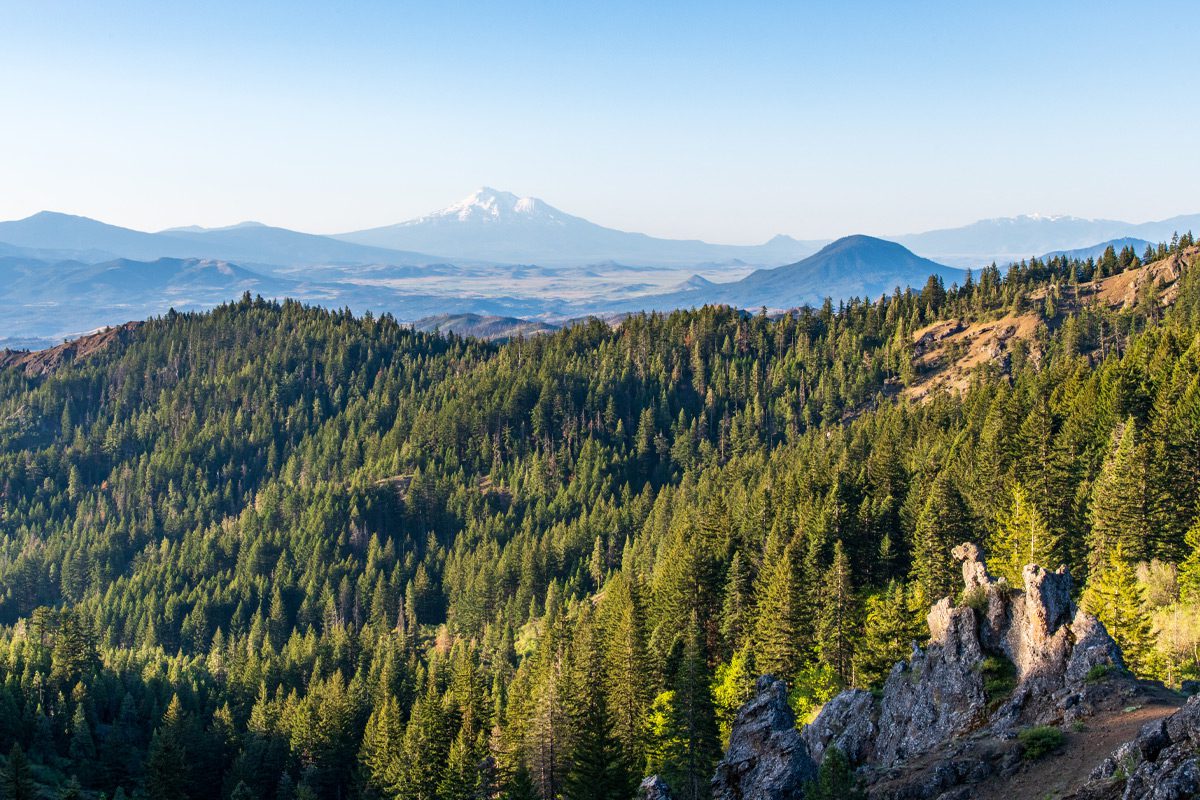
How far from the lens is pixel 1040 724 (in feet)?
115

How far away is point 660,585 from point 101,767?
5010 centimetres

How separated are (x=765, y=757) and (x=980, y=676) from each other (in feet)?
35.6

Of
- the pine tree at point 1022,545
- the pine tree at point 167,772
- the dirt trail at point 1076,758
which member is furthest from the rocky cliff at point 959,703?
the pine tree at point 167,772

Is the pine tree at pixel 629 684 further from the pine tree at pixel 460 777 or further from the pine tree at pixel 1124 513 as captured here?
the pine tree at pixel 1124 513

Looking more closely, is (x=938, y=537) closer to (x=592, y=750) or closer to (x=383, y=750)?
(x=592, y=750)

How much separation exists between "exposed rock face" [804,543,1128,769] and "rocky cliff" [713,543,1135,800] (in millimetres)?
50

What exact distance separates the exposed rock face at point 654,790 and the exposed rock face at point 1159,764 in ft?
65.4

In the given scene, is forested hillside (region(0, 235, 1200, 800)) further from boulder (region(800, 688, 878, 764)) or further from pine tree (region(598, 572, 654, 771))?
boulder (region(800, 688, 878, 764))

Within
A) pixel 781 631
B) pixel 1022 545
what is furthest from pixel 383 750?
pixel 1022 545

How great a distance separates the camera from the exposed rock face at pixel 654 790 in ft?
139

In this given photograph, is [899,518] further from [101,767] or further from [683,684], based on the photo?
[101,767]

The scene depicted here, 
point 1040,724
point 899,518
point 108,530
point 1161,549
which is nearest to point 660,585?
point 899,518

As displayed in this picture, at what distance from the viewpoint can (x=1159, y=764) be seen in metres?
25.1

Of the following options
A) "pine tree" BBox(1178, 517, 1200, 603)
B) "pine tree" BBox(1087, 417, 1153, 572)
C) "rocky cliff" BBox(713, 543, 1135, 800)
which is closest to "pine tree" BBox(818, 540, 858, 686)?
"rocky cliff" BBox(713, 543, 1135, 800)
